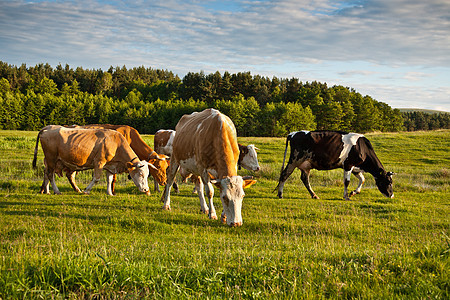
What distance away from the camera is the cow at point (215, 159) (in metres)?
8.58

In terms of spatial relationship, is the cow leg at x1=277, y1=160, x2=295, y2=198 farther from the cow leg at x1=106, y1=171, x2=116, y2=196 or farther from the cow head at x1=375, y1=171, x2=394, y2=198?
the cow leg at x1=106, y1=171, x2=116, y2=196

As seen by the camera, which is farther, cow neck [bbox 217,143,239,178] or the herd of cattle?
the herd of cattle

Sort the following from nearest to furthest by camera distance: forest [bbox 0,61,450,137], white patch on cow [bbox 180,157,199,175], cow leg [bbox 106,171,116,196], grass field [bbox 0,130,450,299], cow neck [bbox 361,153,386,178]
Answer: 1. grass field [bbox 0,130,450,299]
2. white patch on cow [bbox 180,157,199,175]
3. cow leg [bbox 106,171,116,196]
4. cow neck [bbox 361,153,386,178]
5. forest [bbox 0,61,450,137]

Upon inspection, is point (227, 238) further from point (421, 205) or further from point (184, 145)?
point (421, 205)

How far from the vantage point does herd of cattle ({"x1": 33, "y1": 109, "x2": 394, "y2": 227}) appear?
31.2 feet

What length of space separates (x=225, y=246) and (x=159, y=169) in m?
9.26

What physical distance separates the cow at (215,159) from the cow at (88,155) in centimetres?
335

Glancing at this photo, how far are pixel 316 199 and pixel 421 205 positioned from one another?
3.89 metres

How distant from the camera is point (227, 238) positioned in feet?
26.6

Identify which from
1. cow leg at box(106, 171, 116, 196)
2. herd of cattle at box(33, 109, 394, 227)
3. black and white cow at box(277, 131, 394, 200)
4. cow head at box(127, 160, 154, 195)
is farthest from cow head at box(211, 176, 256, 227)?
black and white cow at box(277, 131, 394, 200)

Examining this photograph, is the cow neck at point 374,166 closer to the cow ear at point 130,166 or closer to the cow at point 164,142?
the cow at point 164,142

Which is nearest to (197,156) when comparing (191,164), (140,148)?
(191,164)

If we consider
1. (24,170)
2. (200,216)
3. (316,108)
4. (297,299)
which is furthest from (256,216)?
(316,108)

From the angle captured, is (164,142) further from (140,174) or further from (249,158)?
(140,174)
